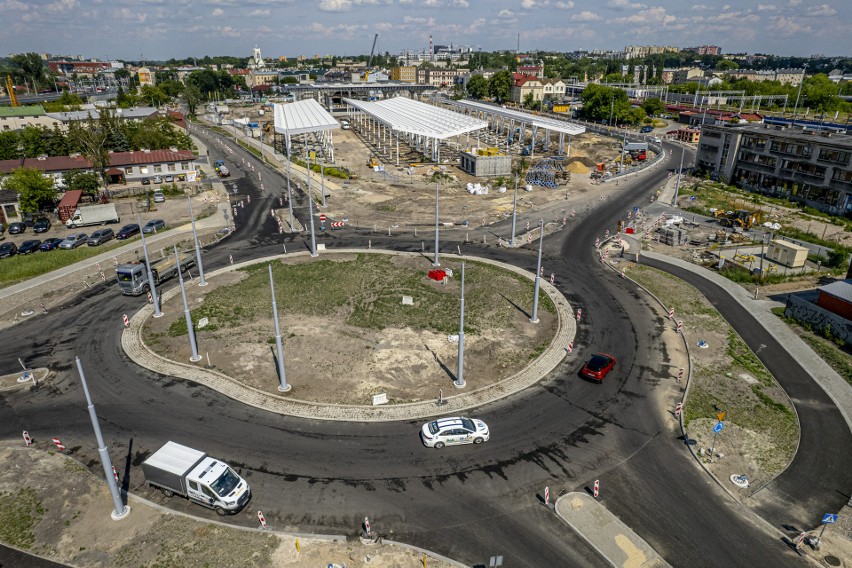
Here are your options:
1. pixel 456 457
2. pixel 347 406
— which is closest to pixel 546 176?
pixel 347 406

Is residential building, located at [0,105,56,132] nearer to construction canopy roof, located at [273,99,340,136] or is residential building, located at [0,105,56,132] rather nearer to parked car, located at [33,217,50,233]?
construction canopy roof, located at [273,99,340,136]

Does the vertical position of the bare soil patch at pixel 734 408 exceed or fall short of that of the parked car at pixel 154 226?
it falls short

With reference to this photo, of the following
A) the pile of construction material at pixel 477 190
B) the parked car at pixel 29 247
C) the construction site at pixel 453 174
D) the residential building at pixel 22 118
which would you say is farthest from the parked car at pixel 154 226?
the residential building at pixel 22 118

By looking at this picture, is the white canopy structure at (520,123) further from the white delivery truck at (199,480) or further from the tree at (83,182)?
the white delivery truck at (199,480)

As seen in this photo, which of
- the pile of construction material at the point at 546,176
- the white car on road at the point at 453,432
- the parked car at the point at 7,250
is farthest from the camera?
the pile of construction material at the point at 546,176

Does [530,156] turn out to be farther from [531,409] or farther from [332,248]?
[531,409]
